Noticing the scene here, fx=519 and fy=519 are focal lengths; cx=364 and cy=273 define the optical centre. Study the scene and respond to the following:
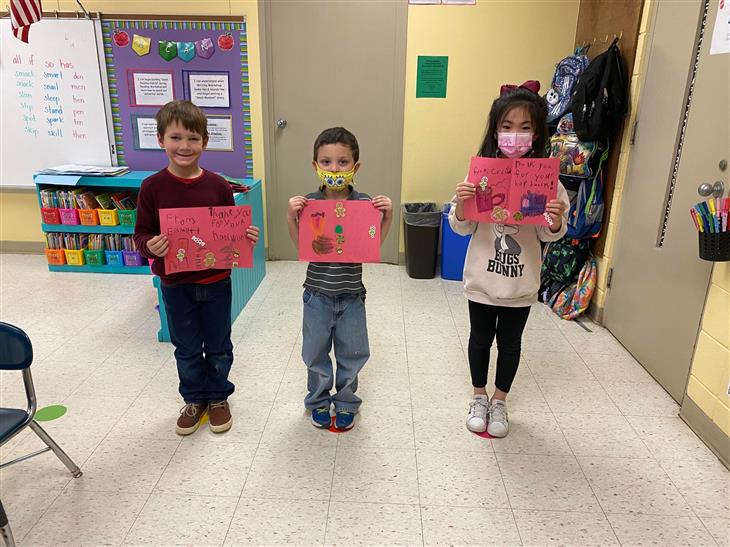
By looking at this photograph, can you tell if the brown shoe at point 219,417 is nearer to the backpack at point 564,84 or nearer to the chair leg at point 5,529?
the chair leg at point 5,529

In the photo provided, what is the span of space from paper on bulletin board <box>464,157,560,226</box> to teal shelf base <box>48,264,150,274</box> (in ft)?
9.95

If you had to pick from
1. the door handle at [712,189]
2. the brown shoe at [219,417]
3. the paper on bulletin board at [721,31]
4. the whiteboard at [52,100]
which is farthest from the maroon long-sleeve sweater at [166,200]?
the whiteboard at [52,100]

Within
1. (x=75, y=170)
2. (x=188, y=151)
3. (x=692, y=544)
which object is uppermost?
(x=188, y=151)

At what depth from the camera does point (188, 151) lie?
183cm

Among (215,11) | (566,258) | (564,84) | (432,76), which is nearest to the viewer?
(564,84)

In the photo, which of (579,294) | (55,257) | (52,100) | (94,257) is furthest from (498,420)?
(52,100)

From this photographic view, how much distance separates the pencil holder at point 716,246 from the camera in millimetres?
1907

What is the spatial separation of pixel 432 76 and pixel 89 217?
9.25ft

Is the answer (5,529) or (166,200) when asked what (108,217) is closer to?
(166,200)

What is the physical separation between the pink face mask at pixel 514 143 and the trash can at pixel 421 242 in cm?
212

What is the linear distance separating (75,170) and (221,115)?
117 cm

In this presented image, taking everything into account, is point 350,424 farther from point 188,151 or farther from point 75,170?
point 75,170

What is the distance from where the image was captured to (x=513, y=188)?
1823 millimetres

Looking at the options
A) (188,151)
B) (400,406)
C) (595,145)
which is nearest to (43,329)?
(188,151)
